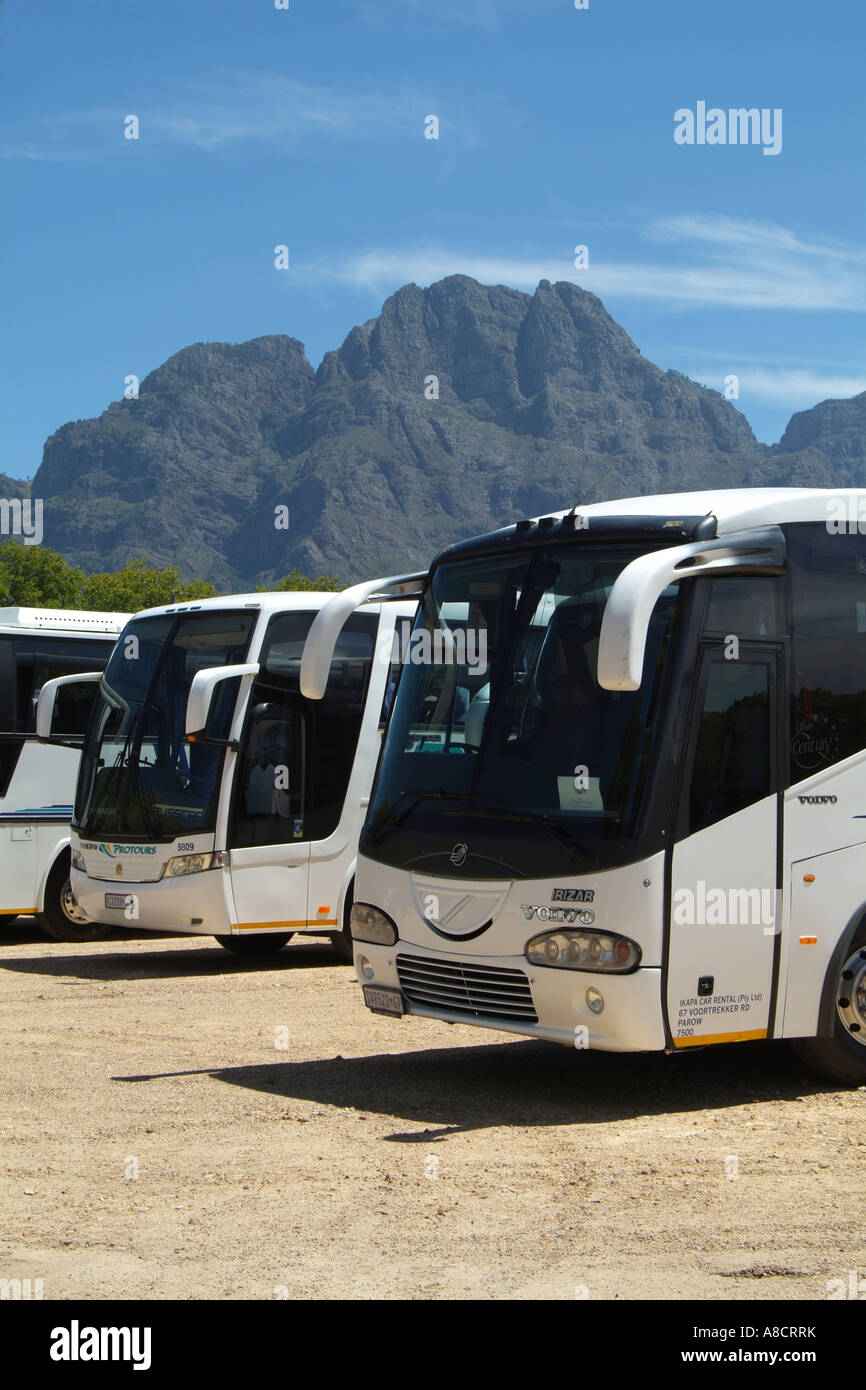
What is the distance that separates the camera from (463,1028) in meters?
10.9

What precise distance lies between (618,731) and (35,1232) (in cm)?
370

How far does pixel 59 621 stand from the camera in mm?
18812

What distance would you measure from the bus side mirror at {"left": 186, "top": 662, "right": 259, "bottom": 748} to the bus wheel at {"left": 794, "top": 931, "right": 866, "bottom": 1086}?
18.2ft

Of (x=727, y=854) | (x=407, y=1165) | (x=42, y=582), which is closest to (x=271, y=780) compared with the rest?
(x=727, y=854)

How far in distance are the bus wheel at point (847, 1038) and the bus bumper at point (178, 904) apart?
21.8 ft

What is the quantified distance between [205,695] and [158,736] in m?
2.23

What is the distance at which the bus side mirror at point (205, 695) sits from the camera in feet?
39.7

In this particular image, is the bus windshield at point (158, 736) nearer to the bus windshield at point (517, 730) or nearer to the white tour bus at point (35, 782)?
the white tour bus at point (35, 782)

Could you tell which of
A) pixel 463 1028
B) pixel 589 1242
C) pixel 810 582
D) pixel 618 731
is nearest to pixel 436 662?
pixel 618 731

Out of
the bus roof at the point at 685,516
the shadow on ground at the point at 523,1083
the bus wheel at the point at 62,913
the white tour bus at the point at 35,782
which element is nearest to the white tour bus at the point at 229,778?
Result: the white tour bus at the point at 35,782

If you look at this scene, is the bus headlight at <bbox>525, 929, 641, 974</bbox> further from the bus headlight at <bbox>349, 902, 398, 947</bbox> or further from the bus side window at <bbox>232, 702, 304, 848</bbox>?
the bus side window at <bbox>232, 702, 304, 848</bbox>

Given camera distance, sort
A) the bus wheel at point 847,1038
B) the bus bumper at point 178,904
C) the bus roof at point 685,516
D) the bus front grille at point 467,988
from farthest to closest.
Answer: the bus bumper at point 178,904 → the bus wheel at point 847,1038 → the bus roof at point 685,516 → the bus front grille at point 467,988

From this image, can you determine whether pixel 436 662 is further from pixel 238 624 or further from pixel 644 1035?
pixel 238 624

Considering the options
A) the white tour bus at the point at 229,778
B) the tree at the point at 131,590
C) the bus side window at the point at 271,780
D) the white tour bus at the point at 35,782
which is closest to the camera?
the white tour bus at the point at 229,778
